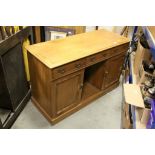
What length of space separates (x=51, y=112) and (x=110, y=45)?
1006mm

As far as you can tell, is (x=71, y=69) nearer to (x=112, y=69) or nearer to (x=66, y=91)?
(x=66, y=91)

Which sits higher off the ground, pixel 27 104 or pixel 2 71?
pixel 2 71

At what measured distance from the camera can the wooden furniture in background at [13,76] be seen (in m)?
1.60

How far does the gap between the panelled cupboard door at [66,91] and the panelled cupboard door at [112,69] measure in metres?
0.46

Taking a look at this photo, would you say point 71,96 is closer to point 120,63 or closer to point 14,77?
point 14,77

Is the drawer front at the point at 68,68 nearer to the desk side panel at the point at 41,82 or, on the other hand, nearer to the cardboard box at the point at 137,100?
the desk side panel at the point at 41,82

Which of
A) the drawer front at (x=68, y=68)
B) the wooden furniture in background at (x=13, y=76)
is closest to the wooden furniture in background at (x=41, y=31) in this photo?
the wooden furniture in background at (x=13, y=76)

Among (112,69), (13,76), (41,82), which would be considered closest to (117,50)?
(112,69)

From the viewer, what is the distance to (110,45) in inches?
77.2

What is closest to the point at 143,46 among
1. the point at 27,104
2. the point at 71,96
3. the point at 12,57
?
the point at 71,96

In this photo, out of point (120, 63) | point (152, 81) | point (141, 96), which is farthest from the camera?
point (120, 63)

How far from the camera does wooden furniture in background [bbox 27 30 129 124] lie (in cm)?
158

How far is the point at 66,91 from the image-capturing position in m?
1.77

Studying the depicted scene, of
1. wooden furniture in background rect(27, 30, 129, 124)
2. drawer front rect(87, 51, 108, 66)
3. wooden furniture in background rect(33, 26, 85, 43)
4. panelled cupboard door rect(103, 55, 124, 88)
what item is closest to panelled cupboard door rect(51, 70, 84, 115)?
wooden furniture in background rect(27, 30, 129, 124)
